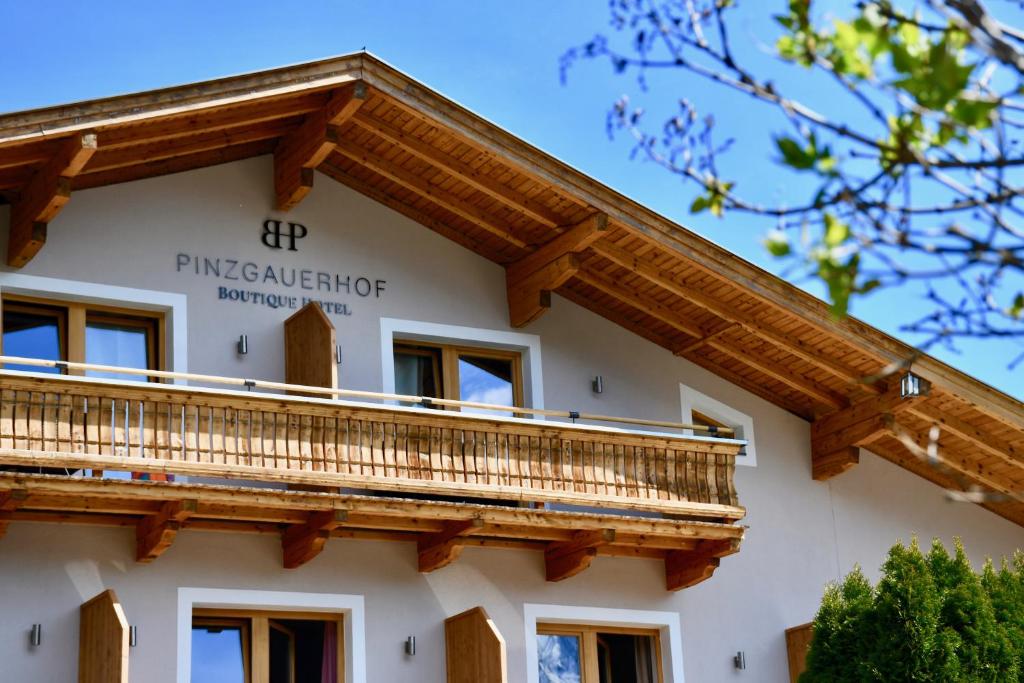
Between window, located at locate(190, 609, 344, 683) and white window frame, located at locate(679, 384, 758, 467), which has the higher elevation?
white window frame, located at locate(679, 384, 758, 467)

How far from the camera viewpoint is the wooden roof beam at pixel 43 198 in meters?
11.7

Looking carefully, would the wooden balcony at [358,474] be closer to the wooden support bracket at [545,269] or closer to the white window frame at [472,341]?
the white window frame at [472,341]

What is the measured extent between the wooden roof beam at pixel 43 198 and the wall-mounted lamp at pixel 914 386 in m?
7.12

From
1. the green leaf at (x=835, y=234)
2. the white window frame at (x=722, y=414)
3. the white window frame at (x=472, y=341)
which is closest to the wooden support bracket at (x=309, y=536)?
the white window frame at (x=472, y=341)

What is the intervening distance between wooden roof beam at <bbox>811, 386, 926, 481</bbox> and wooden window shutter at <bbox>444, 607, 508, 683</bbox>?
4.28 metres

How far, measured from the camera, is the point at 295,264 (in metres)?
13.7

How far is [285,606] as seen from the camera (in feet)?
40.3

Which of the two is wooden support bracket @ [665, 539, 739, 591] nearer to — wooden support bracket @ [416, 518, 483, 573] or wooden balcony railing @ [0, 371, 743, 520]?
wooden balcony railing @ [0, 371, 743, 520]

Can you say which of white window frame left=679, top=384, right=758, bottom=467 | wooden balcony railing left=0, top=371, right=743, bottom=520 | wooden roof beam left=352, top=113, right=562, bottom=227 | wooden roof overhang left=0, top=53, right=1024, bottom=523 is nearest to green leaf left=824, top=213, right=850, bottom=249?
wooden balcony railing left=0, top=371, right=743, bottom=520

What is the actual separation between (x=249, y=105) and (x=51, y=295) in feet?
7.14

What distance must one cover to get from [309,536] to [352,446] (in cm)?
76

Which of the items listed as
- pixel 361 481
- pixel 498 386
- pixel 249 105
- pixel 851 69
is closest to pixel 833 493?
pixel 498 386

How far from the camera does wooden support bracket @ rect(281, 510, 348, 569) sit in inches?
466

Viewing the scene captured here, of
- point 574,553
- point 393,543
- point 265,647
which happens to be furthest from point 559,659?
point 265,647
